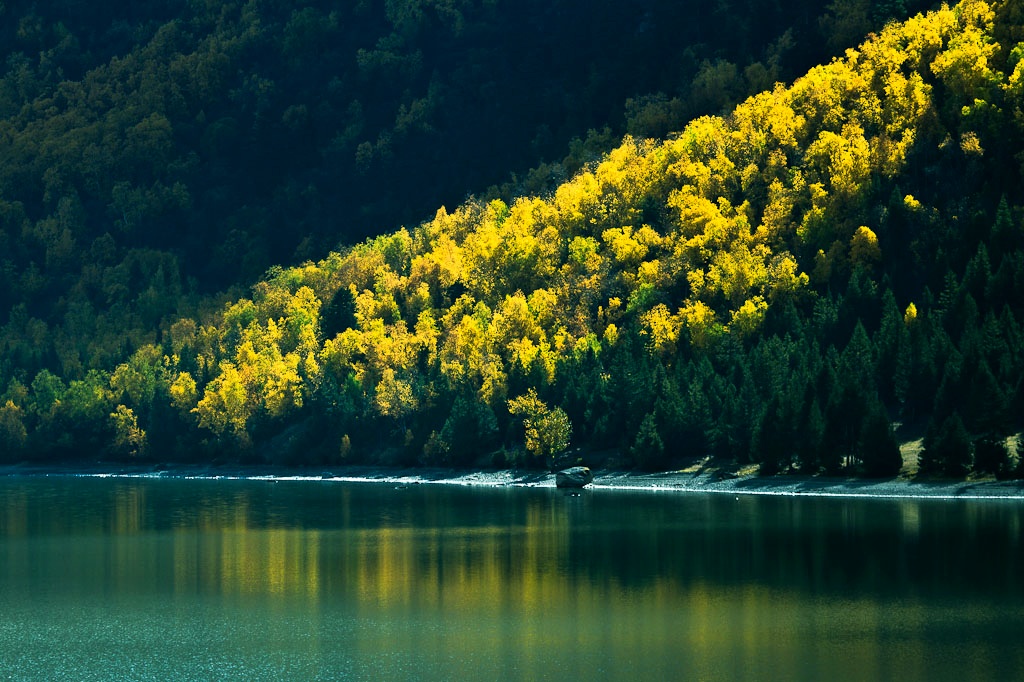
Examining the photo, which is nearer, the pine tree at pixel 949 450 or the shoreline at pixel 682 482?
the shoreline at pixel 682 482

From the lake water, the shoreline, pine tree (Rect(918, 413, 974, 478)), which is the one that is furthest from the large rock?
pine tree (Rect(918, 413, 974, 478))

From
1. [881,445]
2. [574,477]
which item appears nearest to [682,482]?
[574,477]

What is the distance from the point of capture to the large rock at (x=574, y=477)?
147250 mm

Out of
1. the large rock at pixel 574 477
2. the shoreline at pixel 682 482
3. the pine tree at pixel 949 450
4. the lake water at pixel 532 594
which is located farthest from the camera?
the large rock at pixel 574 477

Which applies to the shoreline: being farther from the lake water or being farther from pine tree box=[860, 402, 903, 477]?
the lake water

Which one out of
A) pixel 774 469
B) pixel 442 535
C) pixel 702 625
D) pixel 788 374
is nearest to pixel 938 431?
pixel 774 469

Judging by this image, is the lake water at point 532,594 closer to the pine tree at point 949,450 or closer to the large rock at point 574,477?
the pine tree at point 949,450

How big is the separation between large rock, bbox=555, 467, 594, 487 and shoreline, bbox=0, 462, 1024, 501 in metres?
0.78

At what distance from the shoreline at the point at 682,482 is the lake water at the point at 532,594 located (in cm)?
342

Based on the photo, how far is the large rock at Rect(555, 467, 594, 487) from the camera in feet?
483

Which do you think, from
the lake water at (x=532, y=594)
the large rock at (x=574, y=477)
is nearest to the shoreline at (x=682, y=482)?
the large rock at (x=574, y=477)

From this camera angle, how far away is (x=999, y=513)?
341ft

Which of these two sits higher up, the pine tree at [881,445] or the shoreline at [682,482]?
the pine tree at [881,445]

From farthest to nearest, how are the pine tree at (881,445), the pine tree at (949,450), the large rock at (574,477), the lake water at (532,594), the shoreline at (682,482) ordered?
the large rock at (574,477)
the pine tree at (881,445)
the pine tree at (949,450)
the shoreline at (682,482)
the lake water at (532,594)
